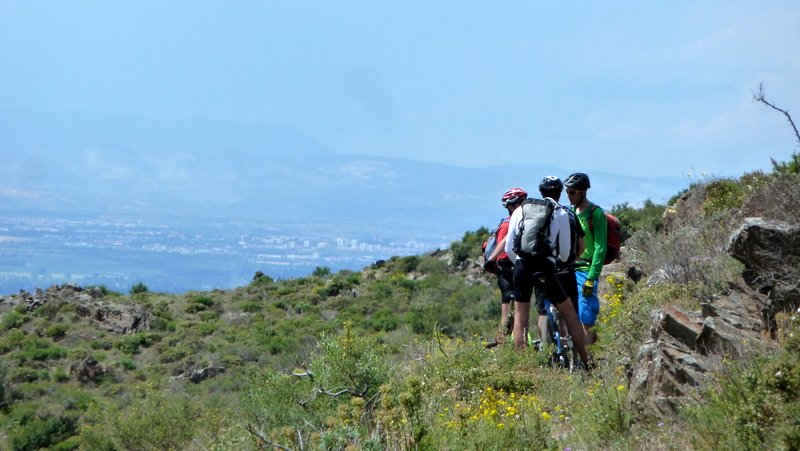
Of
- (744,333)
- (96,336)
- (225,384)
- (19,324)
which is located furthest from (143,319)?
(744,333)

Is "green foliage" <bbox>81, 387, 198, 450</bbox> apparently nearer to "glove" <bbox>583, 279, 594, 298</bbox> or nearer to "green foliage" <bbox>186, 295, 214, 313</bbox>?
"glove" <bbox>583, 279, 594, 298</bbox>

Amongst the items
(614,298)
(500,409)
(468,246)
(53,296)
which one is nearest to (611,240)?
Result: (614,298)

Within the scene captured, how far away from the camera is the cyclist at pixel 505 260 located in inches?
329

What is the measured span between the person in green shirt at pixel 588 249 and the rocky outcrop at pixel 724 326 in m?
1.31

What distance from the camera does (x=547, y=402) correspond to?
6195mm

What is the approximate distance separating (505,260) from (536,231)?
5.30 feet

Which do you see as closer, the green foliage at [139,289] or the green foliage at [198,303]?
the green foliage at [198,303]

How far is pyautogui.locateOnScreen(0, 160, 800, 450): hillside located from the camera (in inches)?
173

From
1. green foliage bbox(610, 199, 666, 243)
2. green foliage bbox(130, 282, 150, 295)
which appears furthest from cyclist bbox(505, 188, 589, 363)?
green foliage bbox(130, 282, 150, 295)

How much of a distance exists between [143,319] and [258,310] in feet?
11.5

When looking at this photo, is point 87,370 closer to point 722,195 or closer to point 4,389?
point 4,389

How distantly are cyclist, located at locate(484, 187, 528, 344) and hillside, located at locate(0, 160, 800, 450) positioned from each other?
0.69 metres

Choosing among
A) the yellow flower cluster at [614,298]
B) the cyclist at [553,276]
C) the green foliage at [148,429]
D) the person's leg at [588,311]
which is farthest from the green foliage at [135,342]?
the cyclist at [553,276]

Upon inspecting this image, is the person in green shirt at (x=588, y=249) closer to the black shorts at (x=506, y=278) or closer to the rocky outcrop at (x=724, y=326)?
the black shorts at (x=506, y=278)
